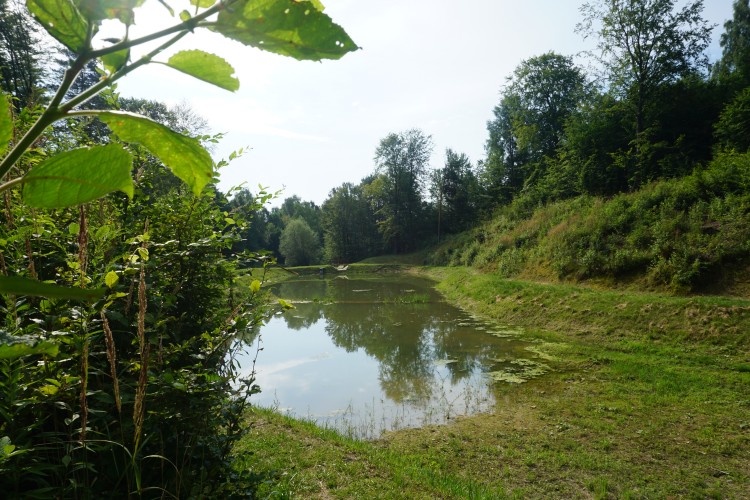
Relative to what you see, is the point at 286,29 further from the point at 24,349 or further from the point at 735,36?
the point at 735,36

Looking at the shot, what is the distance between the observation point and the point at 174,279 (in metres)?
2.53

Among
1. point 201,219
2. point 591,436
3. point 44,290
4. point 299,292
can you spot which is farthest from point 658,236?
point 299,292

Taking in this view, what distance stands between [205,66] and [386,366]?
10.8 m

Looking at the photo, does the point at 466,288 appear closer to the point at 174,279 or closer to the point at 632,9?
the point at 632,9

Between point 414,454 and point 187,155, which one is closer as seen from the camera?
point 187,155

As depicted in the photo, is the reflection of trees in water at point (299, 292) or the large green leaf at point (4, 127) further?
the reflection of trees in water at point (299, 292)

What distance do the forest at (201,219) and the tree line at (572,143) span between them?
0.16 metres

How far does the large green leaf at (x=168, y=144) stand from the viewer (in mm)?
444

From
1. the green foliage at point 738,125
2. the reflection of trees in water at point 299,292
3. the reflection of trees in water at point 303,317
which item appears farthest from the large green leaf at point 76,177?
the reflection of trees in water at point 299,292

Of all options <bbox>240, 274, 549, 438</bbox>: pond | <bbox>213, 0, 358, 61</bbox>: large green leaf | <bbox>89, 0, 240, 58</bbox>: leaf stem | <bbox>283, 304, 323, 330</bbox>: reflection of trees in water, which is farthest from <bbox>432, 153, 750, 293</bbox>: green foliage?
<bbox>89, 0, 240, 58</bbox>: leaf stem

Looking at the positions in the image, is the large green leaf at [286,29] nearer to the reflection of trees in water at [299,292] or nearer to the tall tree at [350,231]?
the reflection of trees in water at [299,292]

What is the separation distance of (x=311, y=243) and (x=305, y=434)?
47319 millimetres

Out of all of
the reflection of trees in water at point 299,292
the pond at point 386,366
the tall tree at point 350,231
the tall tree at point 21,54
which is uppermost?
the tall tree at point 21,54

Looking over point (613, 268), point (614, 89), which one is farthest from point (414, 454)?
point (614, 89)
